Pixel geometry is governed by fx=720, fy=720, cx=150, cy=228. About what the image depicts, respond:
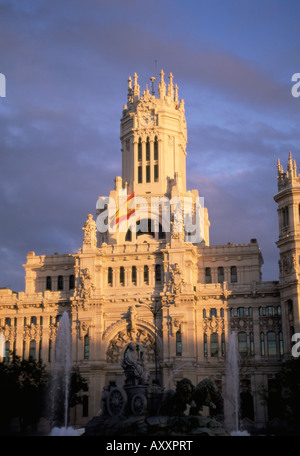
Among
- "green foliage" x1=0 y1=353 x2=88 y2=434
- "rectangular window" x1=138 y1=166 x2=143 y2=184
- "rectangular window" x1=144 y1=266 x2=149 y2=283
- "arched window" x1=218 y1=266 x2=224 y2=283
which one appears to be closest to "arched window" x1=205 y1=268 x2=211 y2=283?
"arched window" x1=218 y1=266 x2=224 y2=283

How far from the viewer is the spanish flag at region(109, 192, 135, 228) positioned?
106562 mm

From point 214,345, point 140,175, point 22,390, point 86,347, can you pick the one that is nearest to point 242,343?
point 214,345

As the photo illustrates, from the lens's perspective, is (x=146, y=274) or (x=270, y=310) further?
(x=146, y=274)

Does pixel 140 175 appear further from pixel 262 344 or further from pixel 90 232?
pixel 262 344

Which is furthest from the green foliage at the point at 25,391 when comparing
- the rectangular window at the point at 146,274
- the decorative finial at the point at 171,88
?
the decorative finial at the point at 171,88

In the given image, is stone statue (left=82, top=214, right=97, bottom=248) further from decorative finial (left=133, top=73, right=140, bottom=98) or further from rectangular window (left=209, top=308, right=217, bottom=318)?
decorative finial (left=133, top=73, right=140, bottom=98)

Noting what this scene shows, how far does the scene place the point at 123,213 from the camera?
107000 mm

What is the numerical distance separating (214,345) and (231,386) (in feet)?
20.7

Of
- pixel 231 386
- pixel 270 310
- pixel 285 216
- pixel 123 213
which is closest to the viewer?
pixel 231 386

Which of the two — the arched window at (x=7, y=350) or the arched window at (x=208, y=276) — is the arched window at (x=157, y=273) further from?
the arched window at (x=7, y=350)

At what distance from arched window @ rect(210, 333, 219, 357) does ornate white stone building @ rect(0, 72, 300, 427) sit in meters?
0.14

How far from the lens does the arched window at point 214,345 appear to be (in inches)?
3757

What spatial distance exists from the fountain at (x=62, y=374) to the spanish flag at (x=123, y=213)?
17317mm
